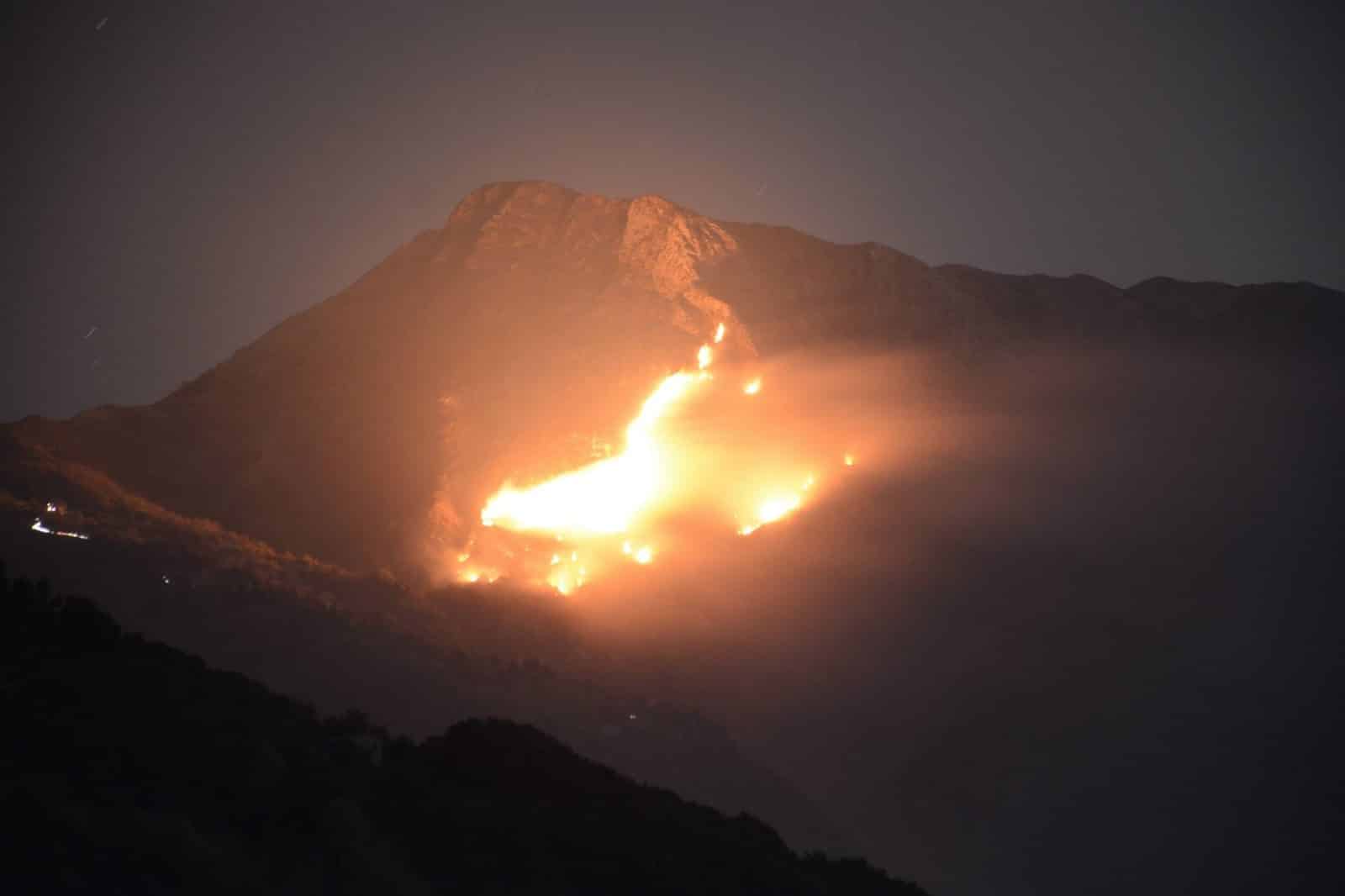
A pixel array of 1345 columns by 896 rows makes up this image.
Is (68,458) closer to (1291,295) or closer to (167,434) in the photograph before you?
(167,434)

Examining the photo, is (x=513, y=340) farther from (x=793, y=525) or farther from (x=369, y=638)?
(x=369, y=638)

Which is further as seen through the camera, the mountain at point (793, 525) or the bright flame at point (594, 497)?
the bright flame at point (594, 497)

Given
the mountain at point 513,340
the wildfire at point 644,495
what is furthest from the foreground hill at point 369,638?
A: the wildfire at point 644,495

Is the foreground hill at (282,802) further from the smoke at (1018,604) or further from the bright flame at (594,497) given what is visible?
the bright flame at (594,497)

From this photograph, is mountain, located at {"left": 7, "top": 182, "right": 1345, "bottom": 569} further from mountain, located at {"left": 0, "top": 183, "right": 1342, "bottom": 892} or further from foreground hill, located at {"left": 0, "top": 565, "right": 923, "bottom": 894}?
foreground hill, located at {"left": 0, "top": 565, "right": 923, "bottom": 894}

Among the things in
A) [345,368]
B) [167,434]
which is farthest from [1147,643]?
[167,434]

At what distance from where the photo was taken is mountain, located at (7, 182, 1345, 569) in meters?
46.4

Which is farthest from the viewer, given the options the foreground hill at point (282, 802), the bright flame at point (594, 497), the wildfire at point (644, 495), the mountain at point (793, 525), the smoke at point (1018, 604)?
the bright flame at point (594, 497)

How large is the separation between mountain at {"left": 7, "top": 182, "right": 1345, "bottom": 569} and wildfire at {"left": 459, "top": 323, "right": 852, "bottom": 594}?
4.94ft

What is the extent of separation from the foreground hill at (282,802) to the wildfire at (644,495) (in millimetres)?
27680

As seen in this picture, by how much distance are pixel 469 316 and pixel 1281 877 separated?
45771 millimetres

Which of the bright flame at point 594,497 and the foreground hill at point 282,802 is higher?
the bright flame at point 594,497

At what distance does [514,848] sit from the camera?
12.3 m

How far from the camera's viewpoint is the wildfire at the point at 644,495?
45.3m
